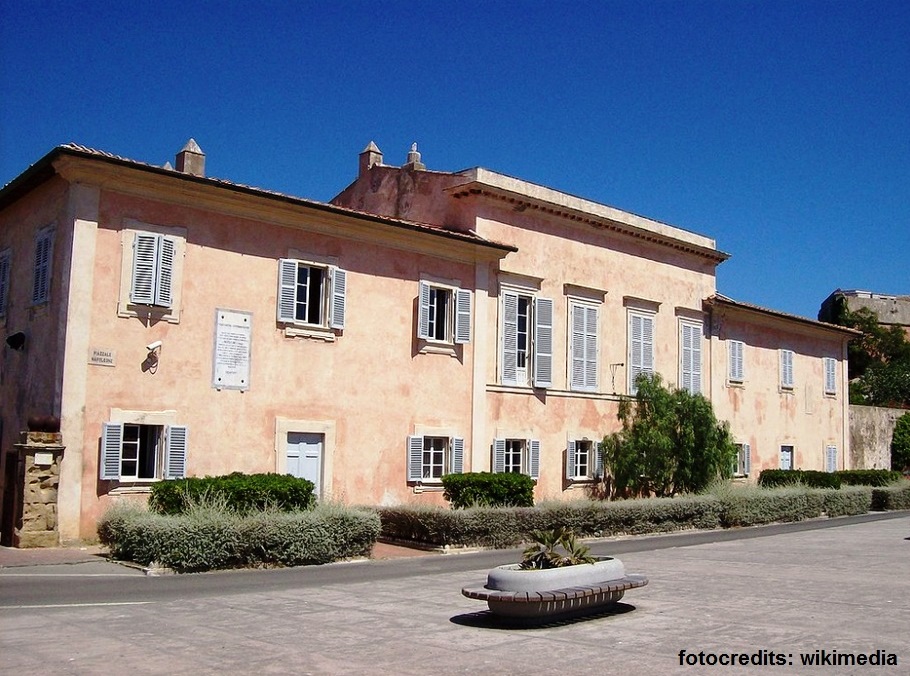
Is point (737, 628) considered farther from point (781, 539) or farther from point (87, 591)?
point (781, 539)

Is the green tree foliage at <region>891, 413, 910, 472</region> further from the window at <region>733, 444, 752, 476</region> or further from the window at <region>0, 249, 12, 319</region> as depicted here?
the window at <region>0, 249, 12, 319</region>

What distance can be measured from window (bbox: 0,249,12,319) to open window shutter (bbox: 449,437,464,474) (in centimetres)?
980

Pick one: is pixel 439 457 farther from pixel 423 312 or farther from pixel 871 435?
pixel 871 435

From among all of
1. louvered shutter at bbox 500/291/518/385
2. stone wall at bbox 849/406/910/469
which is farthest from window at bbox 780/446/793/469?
louvered shutter at bbox 500/291/518/385

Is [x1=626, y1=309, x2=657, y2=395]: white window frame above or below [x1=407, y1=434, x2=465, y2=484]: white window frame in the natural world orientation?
above

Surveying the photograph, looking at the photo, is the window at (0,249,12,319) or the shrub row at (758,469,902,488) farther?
the shrub row at (758,469,902,488)

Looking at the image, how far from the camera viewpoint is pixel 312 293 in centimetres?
1955

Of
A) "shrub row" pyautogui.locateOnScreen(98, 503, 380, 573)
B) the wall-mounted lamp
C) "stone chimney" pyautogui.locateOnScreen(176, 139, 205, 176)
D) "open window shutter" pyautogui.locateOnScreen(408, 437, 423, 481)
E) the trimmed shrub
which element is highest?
"stone chimney" pyautogui.locateOnScreen(176, 139, 205, 176)

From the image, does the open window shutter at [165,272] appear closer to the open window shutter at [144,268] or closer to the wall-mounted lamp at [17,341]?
the open window shutter at [144,268]

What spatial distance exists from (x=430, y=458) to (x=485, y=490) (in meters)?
2.20

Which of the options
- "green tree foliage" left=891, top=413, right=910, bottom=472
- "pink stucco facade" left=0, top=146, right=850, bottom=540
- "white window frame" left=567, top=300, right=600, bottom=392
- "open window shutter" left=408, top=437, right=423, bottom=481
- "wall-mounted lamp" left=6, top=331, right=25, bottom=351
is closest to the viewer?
"pink stucco facade" left=0, top=146, right=850, bottom=540

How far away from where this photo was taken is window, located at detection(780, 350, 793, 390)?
108ft

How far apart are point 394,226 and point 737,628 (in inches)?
510

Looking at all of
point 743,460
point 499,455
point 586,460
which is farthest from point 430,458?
point 743,460
